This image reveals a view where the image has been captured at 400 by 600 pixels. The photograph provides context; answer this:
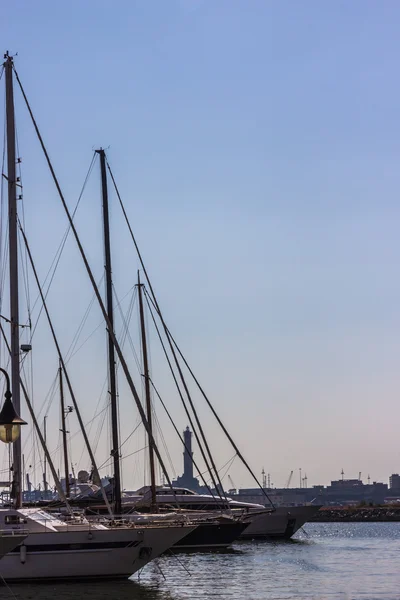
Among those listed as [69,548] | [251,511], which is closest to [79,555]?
[69,548]

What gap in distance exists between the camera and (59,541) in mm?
41719

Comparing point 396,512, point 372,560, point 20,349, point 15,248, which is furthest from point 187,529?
point 396,512

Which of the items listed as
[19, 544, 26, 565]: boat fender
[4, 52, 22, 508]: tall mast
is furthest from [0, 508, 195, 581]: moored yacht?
[4, 52, 22, 508]: tall mast

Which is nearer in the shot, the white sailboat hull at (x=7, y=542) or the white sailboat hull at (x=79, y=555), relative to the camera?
the white sailboat hull at (x=7, y=542)

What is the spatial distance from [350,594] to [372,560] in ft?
70.5

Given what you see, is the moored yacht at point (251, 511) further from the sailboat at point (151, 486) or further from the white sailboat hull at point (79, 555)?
the white sailboat hull at point (79, 555)

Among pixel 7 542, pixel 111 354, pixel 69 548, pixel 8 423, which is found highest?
pixel 111 354

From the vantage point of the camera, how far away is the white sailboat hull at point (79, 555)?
136ft

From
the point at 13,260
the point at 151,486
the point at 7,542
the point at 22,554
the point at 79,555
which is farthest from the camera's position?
the point at 151,486

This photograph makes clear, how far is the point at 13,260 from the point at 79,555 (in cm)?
1196

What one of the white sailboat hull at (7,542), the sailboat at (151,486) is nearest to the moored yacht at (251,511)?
the sailboat at (151,486)

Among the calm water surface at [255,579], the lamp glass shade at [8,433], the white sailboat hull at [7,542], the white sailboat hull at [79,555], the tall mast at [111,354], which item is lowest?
the calm water surface at [255,579]

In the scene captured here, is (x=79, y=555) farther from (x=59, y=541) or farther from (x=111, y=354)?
(x=111, y=354)

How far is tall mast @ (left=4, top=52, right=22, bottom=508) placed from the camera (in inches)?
1678
